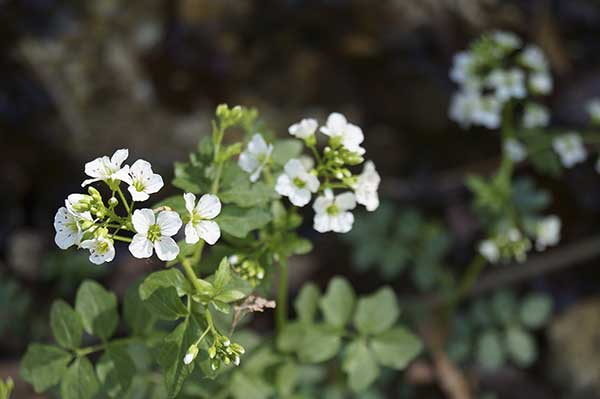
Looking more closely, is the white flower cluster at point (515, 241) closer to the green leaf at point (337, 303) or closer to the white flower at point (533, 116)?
the white flower at point (533, 116)

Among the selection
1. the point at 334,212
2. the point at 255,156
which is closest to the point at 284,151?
the point at 255,156

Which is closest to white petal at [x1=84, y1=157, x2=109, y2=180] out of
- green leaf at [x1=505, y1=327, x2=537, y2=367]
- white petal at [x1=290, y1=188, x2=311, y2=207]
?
white petal at [x1=290, y1=188, x2=311, y2=207]

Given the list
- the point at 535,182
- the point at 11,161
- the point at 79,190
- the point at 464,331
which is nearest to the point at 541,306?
the point at 464,331

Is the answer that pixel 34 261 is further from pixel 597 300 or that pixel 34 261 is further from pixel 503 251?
pixel 597 300

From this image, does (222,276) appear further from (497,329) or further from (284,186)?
(497,329)

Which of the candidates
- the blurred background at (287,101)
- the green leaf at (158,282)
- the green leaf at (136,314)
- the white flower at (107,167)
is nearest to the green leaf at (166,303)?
the green leaf at (158,282)

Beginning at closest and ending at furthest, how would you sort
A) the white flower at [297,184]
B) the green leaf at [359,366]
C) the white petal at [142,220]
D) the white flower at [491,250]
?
1. the white petal at [142,220]
2. the white flower at [297,184]
3. the green leaf at [359,366]
4. the white flower at [491,250]
